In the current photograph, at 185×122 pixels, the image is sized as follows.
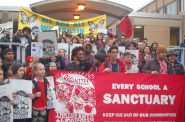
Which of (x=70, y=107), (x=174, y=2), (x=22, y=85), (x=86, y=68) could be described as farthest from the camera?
(x=174, y=2)

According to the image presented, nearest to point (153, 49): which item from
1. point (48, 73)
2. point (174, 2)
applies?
point (48, 73)

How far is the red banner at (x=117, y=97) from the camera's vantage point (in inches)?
352

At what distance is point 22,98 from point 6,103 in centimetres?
35

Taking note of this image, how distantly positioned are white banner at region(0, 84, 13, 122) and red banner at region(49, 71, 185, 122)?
103 cm

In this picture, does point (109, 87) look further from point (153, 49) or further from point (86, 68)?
point (153, 49)

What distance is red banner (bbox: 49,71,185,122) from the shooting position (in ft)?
29.3

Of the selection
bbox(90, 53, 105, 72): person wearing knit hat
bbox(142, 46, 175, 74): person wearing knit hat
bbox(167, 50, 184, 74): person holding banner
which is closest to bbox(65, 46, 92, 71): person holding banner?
bbox(90, 53, 105, 72): person wearing knit hat

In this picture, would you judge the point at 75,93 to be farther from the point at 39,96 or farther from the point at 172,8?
the point at 172,8

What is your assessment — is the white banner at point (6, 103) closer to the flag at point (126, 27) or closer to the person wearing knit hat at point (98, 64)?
the person wearing knit hat at point (98, 64)

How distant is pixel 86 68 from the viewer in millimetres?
9711

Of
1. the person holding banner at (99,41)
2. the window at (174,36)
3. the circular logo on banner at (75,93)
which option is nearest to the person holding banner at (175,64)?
the circular logo on banner at (75,93)

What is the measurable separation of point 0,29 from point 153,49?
4.63 m

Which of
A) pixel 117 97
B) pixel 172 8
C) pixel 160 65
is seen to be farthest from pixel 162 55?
pixel 172 8

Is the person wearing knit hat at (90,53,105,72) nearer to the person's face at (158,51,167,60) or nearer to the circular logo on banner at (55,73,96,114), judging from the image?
Result: the circular logo on banner at (55,73,96,114)
